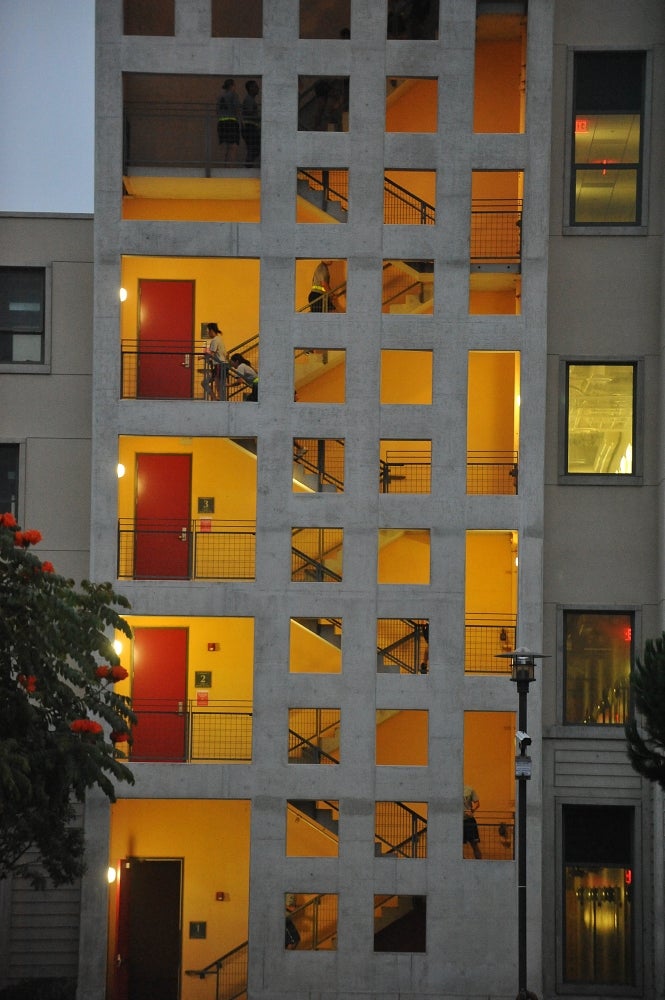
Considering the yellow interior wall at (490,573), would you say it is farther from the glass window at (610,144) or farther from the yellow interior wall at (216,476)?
the glass window at (610,144)

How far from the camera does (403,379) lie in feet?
103

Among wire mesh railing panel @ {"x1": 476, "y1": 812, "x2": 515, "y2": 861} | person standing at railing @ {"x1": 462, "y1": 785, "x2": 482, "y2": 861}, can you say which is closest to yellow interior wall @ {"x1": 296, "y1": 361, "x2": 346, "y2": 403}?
person standing at railing @ {"x1": 462, "y1": 785, "x2": 482, "y2": 861}

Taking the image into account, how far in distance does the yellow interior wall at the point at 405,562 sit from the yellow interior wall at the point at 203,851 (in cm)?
595

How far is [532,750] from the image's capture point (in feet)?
92.7

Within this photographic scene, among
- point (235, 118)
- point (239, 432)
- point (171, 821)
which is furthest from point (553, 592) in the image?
point (235, 118)

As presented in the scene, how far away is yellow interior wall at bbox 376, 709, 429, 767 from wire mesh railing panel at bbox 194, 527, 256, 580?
4785 millimetres

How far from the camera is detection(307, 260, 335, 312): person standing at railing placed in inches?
1157

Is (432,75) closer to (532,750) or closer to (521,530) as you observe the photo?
(521,530)

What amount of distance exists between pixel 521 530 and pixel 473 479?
6.58 ft

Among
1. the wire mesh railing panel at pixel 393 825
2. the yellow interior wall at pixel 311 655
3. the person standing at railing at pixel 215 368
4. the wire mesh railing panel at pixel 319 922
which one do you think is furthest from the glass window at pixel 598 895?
the person standing at railing at pixel 215 368

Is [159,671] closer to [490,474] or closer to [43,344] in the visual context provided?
[43,344]

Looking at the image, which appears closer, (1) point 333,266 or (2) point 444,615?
(2) point 444,615

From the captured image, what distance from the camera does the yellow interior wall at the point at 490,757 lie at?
30.3 m

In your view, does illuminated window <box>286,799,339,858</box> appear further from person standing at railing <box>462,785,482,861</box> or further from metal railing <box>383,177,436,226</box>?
metal railing <box>383,177,436,226</box>
